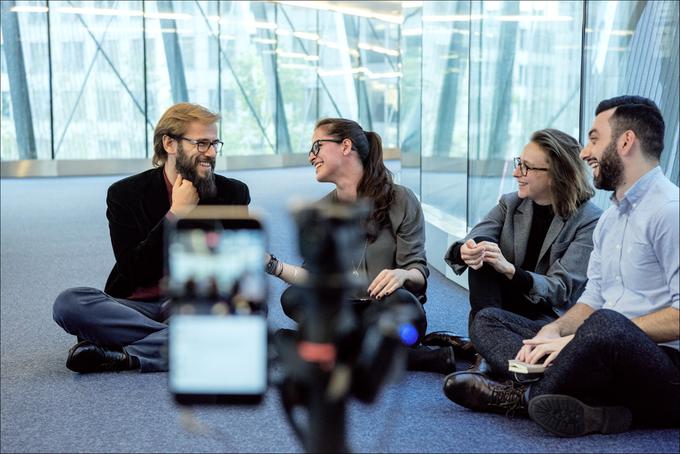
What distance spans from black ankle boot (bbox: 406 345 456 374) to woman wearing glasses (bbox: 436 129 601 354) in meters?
0.20

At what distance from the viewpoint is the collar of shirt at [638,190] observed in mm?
3025

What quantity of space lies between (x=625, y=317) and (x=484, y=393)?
26.1 inches

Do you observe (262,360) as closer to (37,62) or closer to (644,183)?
(644,183)

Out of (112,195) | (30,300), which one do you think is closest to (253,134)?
(30,300)

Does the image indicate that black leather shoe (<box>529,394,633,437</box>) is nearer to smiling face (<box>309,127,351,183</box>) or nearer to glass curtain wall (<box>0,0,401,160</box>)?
smiling face (<box>309,127,351,183</box>)

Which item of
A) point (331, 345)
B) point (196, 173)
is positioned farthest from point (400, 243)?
point (331, 345)

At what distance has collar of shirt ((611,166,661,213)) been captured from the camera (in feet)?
9.93

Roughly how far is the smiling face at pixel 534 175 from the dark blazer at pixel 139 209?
121 centimetres

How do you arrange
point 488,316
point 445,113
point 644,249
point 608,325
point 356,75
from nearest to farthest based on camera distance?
point 608,325, point 644,249, point 488,316, point 445,113, point 356,75

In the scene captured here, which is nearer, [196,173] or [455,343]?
[196,173]

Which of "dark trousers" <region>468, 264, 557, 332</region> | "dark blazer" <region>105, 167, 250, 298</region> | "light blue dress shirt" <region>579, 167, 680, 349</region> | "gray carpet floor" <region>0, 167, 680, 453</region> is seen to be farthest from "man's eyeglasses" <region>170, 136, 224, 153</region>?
"light blue dress shirt" <region>579, 167, 680, 349</region>

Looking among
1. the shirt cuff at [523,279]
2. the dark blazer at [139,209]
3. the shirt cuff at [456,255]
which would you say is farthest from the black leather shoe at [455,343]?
the dark blazer at [139,209]

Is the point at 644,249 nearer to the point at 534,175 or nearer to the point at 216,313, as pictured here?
the point at 534,175

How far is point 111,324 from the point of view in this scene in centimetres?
394
